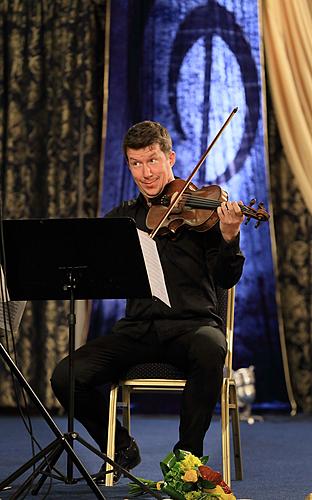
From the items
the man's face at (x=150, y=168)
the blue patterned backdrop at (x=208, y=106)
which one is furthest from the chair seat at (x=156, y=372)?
the blue patterned backdrop at (x=208, y=106)

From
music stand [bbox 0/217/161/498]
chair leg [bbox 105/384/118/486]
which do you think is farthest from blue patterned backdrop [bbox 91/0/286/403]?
music stand [bbox 0/217/161/498]

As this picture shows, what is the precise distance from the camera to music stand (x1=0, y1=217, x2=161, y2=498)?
2354mm

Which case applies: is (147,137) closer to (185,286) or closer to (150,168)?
(150,168)

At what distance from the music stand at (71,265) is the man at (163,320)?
1.25 ft

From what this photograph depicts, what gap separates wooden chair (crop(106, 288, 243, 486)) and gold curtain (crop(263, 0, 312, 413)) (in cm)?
183

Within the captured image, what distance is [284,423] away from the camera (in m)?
4.65

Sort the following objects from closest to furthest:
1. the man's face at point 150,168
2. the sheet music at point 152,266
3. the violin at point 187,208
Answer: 1. the sheet music at point 152,266
2. the violin at point 187,208
3. the man's face at point 150,168

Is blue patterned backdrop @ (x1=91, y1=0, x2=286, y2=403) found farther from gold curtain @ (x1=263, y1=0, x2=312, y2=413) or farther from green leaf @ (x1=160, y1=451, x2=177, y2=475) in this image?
green leaf @ (x1=160, y1=451, x2=177, y2=475)

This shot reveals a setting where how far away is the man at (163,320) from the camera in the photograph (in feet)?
9.06

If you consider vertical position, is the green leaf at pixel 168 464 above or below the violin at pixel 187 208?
below

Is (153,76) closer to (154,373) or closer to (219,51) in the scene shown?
(219,51)

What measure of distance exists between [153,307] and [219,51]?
2.57 metres

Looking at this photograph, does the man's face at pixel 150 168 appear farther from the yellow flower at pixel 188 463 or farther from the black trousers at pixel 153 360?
the yellow flower at pixel 188 463

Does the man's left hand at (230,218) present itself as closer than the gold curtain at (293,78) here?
Yes
